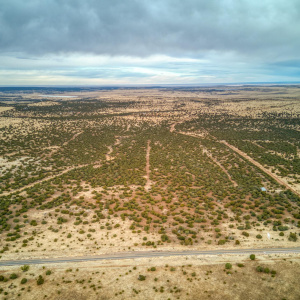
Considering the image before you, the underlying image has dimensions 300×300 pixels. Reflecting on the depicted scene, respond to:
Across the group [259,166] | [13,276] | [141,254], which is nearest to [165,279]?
[141,254]

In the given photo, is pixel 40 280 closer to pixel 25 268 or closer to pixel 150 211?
pixel 25 268

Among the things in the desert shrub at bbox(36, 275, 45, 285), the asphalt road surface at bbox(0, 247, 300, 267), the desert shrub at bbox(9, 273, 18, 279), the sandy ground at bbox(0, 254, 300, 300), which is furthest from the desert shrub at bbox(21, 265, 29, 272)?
the desert shrub at bbox(36, 275, 45, 285)

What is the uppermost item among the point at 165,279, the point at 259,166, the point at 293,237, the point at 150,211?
the point at 259,166

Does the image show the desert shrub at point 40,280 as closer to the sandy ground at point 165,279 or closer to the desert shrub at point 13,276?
the sandy ground at point 165,279

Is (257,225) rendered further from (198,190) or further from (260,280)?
(198,190)

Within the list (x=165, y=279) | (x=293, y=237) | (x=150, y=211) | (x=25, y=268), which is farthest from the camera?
(x=150, y=211)

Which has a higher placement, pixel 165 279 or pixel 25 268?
pixel 25 268

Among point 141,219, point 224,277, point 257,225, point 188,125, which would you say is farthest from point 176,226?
point 188,125

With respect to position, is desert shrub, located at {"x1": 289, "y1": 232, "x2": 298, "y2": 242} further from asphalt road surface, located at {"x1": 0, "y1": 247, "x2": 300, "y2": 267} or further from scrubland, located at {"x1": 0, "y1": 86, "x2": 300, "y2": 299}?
asphalt road surface, located at {"x1": 0, "y1": 247, "x2": 300, "y2": 267}

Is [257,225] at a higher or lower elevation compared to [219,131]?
lower

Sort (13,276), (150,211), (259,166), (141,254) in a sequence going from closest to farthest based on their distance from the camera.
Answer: (13,276)
(141,254)
(150,211)
(259,166)

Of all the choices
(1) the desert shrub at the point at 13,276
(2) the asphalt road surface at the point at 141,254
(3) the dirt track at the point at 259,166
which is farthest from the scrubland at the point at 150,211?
(2) the asphalt road surface at the point at 141,254
